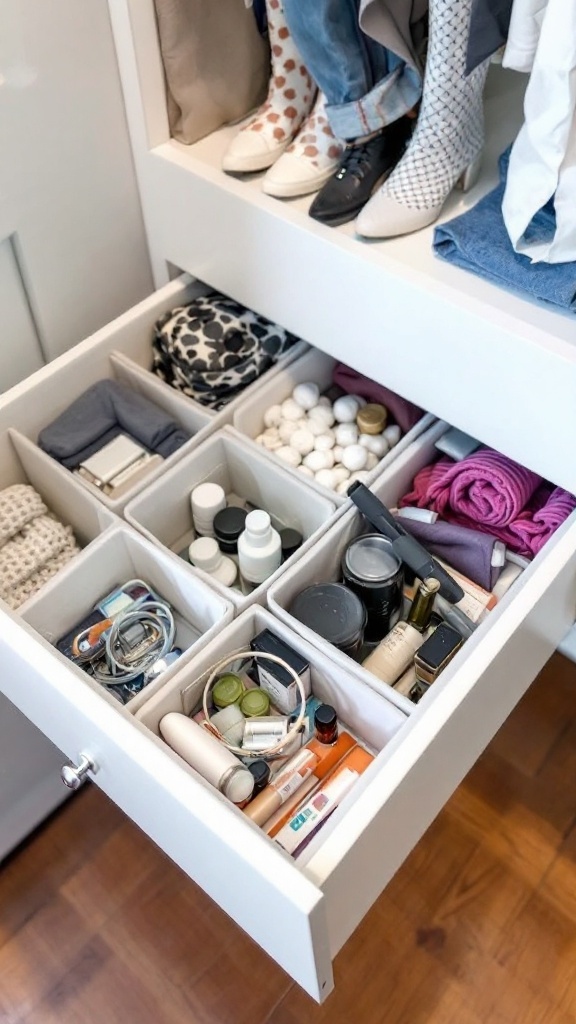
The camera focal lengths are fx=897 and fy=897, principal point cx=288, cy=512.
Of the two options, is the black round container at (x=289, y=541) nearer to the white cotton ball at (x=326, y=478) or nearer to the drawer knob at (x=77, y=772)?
the white cotton ball at (x=326, y=478)

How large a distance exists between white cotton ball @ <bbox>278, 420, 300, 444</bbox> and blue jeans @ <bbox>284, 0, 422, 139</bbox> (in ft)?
1.08

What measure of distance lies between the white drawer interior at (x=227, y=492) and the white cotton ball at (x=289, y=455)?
1.7 inches

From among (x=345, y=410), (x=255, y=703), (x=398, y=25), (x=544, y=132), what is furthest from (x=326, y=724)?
(x=398, y=25)

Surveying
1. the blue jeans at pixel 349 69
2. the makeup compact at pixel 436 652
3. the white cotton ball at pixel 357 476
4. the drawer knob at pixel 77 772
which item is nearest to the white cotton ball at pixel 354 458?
the white cotton ball at pixel 357 476

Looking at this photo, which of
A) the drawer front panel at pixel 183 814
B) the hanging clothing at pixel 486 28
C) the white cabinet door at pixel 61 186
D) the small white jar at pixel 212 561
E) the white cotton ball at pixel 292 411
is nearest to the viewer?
the drawer front panel at pixel 183 814

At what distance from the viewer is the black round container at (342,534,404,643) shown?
950 millimetres

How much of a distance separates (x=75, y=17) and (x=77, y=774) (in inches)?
29.5

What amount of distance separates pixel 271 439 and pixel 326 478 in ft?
0.30

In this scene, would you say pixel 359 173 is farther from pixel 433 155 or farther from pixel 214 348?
pixel 214 348

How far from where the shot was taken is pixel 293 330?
1.06 m

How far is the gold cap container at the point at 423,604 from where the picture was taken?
0.91 metres

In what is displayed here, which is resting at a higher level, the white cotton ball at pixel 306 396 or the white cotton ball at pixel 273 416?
the white cotton ball at pixel 306 396

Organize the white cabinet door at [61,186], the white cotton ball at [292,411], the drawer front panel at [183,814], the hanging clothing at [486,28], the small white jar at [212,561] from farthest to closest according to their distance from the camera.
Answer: the white cotton ball at [292,411]
the small white jar at [212,561]
the white cabinet door at [61,186]
the hanging clothing at [486,28]
the drawer front panel at [183,814]

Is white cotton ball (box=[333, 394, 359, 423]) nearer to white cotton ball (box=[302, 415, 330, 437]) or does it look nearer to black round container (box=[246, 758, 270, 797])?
white cotton ball (box=[302, 415, 330, 437])
